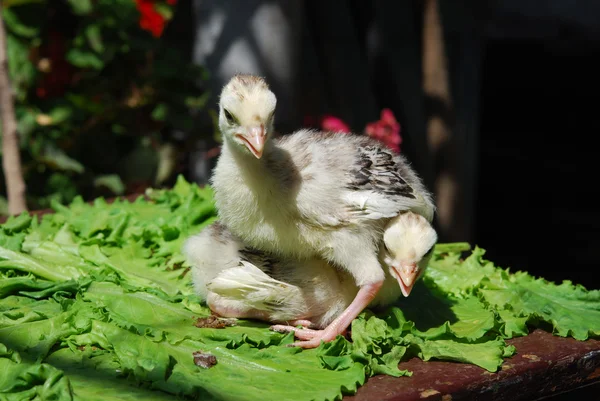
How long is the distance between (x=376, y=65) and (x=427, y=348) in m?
3.47

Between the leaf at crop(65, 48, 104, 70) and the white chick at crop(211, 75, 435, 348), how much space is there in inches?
116

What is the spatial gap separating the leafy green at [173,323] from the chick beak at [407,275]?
164 millimetres

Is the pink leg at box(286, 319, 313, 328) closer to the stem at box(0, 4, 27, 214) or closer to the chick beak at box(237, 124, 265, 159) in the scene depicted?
the chick beak at box(237, 124, 265, 159)

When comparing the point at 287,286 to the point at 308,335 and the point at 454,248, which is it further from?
the point at 454,248

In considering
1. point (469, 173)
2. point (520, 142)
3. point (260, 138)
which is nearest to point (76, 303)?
point (260, 138)

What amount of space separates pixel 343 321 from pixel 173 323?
53 centimetres

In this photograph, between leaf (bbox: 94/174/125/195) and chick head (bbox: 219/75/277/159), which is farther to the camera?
leaf (bbox: 94/174/125/195)

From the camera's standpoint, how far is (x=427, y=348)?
8.71ft

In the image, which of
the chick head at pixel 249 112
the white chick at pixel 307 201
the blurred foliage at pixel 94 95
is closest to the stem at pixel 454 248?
the white chick at pixel 307 201

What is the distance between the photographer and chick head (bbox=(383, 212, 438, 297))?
258 cm

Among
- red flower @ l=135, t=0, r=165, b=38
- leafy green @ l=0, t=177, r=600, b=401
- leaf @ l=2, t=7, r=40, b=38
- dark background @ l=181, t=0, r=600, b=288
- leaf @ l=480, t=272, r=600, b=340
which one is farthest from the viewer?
red flower @ l=135, t=0, r=165, b=38

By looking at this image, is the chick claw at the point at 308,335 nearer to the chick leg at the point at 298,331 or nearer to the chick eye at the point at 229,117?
the chick leg at the point at 298,331

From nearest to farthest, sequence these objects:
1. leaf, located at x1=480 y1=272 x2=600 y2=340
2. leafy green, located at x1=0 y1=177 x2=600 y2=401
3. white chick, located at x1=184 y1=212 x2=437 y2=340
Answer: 1. leafy green, located at x1=0 y1=177 x2=600 y2=401
2. white chick, located at x1=184 y1=212 x2=437 y2=340
3. leaf, located at x1=480 y1=272 x2=600 y2=340

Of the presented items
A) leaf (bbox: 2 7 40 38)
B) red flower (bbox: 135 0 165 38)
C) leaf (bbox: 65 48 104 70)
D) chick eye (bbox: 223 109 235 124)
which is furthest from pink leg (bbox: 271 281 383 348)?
red flower (bbox: 135 0 165 38)
